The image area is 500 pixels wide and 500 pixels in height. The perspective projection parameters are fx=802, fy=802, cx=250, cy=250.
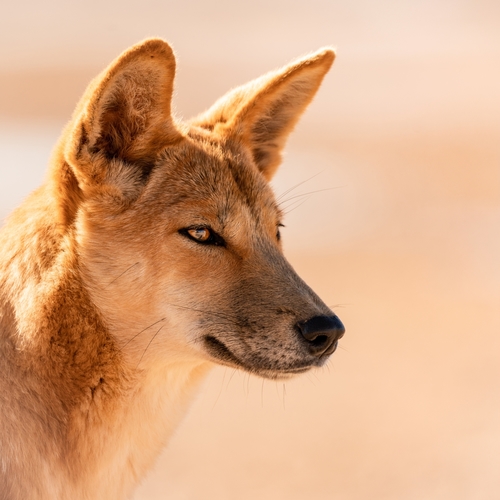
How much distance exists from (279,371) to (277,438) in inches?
131

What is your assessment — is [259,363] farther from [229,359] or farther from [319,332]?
[319,332]

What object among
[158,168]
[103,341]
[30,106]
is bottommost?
[30,106]

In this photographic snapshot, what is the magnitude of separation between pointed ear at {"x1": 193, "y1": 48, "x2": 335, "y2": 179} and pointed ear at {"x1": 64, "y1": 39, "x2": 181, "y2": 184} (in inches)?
24.0

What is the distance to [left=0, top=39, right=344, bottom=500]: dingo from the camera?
11.3 ft

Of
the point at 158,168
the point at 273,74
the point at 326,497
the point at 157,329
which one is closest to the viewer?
the point at 157,329

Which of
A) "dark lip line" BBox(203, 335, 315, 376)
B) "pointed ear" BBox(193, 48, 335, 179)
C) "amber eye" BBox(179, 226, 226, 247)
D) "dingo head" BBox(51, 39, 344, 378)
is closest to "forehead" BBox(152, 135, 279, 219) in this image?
"dingo head" BBox(51, 39, 344, 378)

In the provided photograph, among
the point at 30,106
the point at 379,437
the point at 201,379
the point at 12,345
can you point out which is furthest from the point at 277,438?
the point at 30,106

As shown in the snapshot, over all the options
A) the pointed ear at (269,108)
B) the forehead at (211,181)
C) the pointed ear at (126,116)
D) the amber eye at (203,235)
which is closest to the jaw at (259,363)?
the amber eye at (203,235)

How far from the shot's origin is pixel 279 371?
361 cm

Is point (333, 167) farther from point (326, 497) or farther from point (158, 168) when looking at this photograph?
point (158, 168)

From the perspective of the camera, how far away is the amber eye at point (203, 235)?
3775 millimetres

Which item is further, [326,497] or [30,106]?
[30,106]

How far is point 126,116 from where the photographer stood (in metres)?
3.82

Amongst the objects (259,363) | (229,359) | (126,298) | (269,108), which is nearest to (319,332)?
(259,363)
